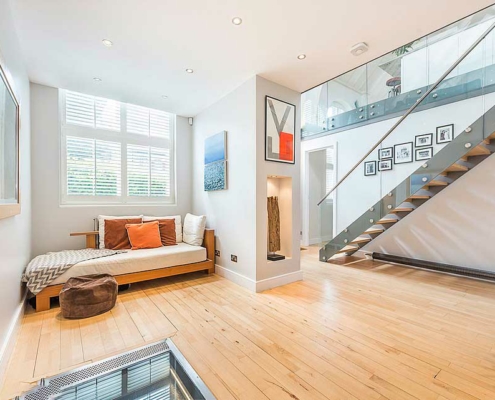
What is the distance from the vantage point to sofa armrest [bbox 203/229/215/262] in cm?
369

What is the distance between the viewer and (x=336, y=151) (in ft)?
17.3

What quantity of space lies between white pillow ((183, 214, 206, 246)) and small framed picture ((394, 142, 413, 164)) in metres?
3.58

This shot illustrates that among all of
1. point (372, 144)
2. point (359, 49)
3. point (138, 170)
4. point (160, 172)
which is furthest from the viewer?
point (372, 144)

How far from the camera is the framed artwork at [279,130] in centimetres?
308

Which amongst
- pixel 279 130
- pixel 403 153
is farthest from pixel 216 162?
pixel 403 153

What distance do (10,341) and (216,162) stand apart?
2826 mm

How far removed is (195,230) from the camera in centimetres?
375

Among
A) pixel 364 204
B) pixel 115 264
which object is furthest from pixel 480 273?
pixel 115 264

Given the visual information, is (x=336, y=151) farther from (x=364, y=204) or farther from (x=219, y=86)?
(x=219, y=86)

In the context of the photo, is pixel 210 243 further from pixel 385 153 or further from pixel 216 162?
Answer: pixel 385 153

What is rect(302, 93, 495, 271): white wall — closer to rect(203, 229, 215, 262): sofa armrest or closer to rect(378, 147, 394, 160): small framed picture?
rect(378, 147, 394, 160): small framed picture

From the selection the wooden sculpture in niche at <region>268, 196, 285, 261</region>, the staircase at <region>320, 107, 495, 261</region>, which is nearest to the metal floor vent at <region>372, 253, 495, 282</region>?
the staircase at <region>320, 107, 495, 261</region>

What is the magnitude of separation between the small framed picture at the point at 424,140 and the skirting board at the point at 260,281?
3001mm

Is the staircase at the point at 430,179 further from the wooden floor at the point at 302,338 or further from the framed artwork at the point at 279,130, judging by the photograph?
the framed artwork at the point at 279,130
